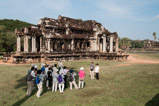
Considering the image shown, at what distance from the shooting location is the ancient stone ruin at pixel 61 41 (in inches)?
990

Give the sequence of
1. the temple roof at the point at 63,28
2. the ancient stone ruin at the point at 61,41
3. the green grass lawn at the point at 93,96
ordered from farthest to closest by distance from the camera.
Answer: the temple roof at the point at 63,28 < the ancient stone ruin at the point at 61,41 < the green grass lawn at the point at 93,96

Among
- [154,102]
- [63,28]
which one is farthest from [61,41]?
[154,102]

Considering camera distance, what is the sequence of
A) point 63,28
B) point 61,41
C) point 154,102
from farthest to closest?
point 63,28 → point 61,41 → point 154,102

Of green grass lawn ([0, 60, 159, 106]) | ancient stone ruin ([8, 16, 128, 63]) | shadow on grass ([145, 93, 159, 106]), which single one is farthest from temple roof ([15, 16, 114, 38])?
shadow on grass ([145, 93, 159, 106])

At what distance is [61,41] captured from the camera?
28.5 meters

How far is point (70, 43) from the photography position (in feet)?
98.0

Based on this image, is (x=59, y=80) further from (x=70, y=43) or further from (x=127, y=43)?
(x=127, y=43)

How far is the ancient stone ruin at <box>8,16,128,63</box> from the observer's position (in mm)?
25156

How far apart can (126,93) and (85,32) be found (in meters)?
27.3

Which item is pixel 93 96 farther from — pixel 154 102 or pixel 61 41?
pixel 61 41

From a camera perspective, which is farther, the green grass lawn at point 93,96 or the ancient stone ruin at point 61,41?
the ancient stone ruin at point 61,41

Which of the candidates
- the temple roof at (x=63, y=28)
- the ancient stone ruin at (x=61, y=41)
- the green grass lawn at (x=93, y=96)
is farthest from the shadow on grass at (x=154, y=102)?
the temple roof at (x=63, y=28)

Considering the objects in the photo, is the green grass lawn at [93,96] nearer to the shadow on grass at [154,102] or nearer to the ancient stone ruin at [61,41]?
the shadow on grass at [154,102]

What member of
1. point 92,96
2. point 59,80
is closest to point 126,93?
point 92,96
